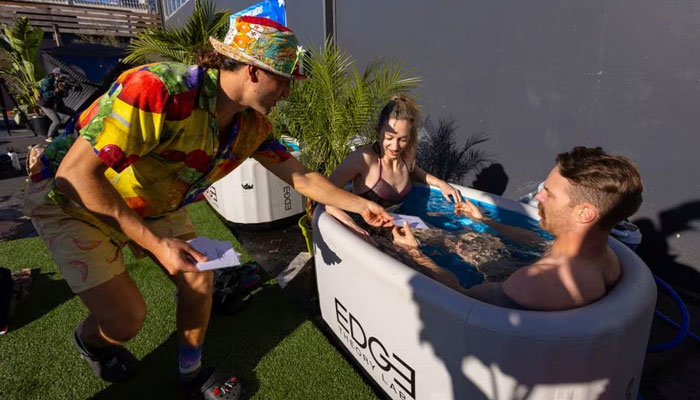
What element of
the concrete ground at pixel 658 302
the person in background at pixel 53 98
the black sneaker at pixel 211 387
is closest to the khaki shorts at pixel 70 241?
the black sneaker at pixel 211 387

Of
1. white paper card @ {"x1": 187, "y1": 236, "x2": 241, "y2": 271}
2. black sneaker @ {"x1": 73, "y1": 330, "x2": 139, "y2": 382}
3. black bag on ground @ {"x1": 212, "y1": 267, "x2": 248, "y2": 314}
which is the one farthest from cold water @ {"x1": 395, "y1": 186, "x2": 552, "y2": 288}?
black sneaker @ {"x1": 73, "y1": 330, "x2": 139, "y2": 382}

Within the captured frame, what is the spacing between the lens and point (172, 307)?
3.05 metres

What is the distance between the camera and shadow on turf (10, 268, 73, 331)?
9.61 feet

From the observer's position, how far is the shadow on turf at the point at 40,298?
115 inches

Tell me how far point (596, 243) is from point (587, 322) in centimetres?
38

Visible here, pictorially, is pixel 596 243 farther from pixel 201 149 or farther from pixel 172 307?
pixel 172 307

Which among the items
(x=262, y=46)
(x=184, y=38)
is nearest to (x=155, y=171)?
(x=262, y=46)

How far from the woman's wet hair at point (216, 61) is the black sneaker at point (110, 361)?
1.72 meters

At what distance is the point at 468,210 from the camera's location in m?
3.19

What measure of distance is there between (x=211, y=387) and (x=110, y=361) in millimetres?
645

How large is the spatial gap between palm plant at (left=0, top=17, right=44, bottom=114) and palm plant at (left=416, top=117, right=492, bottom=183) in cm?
1160

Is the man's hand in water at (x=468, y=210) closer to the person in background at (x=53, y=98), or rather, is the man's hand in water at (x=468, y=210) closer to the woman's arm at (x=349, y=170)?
the woman's arm at (x=349, y=170)

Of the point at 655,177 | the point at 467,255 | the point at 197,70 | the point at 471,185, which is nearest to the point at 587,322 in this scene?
the point at 467,255

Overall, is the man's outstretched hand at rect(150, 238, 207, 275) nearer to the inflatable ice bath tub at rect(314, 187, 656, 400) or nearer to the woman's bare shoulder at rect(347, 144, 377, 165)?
the inflatable ice bath tub at rect(314, 187, 656, 400)
